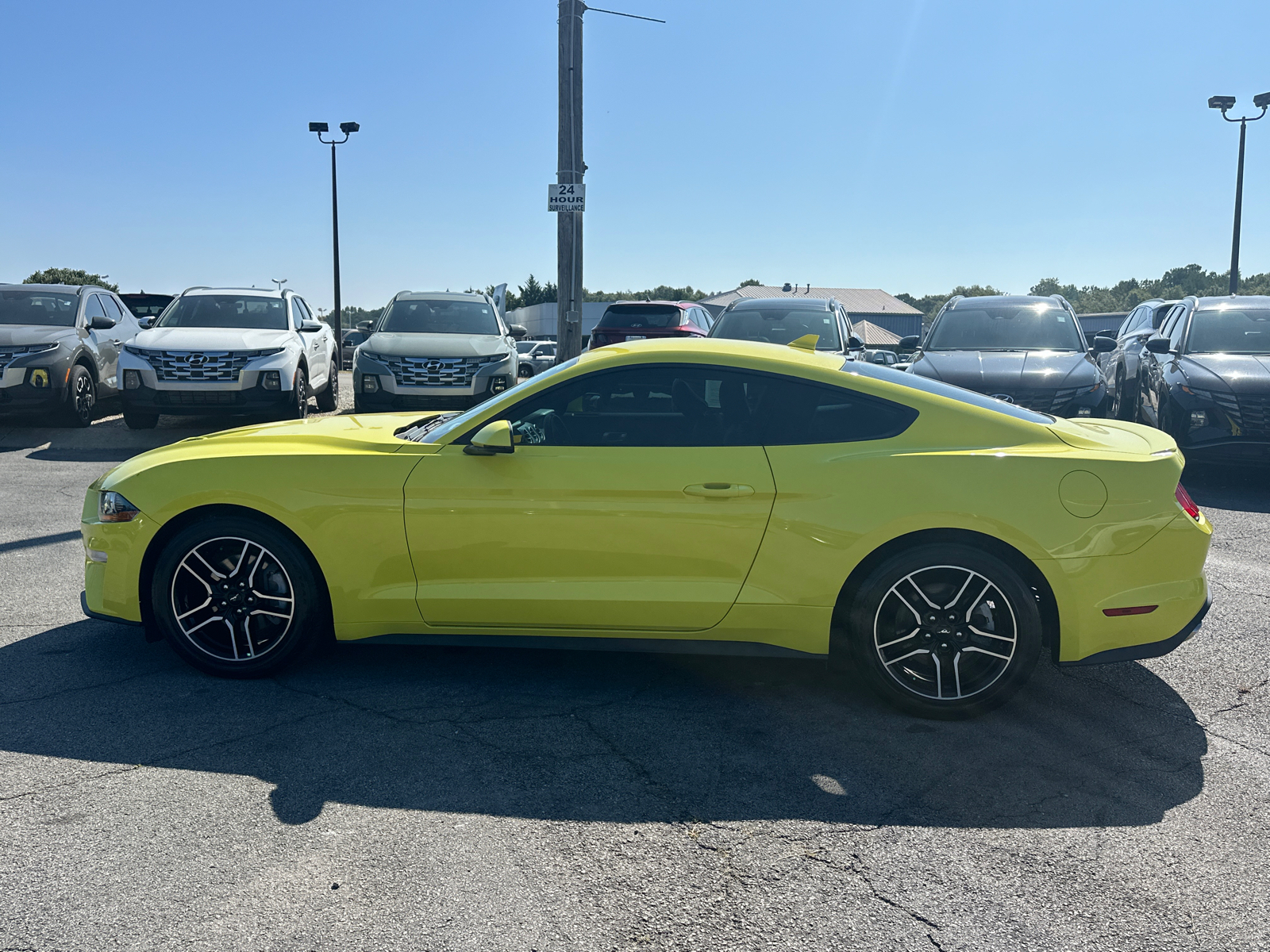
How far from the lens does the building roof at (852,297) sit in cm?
8175

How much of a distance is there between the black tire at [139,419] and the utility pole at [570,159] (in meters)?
5.04

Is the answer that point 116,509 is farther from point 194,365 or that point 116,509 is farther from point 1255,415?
point 1255,415


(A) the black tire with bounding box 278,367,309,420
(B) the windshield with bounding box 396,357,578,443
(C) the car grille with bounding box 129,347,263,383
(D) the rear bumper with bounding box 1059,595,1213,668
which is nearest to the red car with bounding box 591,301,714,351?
(A) the black tire with bounding box 278,367,309,420

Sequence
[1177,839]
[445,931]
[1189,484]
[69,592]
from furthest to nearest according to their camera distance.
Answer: [1189,484]
[69,592]
[1177,839]
[445,931]

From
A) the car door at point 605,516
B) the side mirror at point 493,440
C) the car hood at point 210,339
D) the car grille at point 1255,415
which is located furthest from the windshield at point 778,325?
the side mirror at point 493,440

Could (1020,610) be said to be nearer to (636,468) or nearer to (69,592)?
(636,468)

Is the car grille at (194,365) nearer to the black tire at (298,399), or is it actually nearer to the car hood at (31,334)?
the black tire at (298,399)

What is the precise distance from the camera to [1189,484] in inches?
384

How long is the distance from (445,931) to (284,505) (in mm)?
2106

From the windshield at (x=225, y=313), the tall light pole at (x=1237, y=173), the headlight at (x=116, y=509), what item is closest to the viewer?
the headlight at (x=116, y=509)

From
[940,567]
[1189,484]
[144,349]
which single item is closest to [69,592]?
[940,567]

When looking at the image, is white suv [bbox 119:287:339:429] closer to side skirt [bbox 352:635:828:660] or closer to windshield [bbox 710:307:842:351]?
windshield [bbox 710:307:842:351]

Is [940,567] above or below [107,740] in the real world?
above

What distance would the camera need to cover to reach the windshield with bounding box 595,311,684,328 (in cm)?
1484
